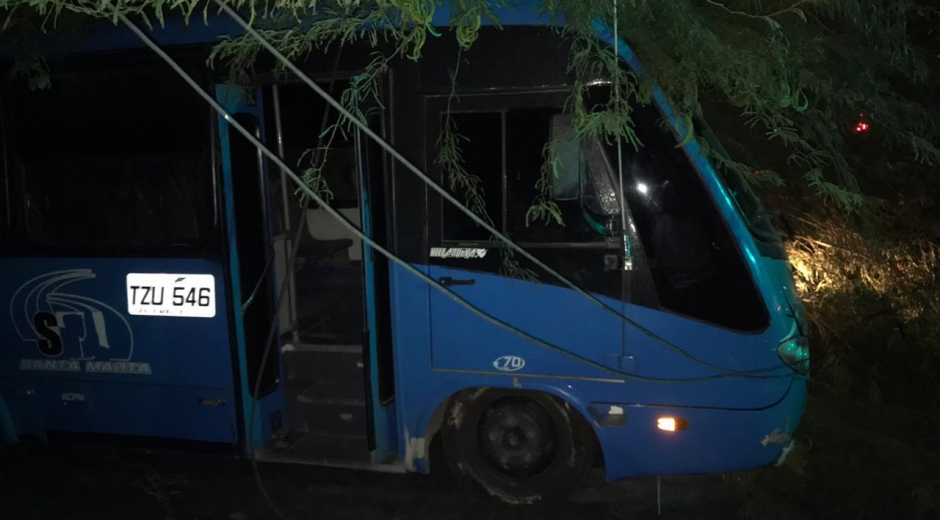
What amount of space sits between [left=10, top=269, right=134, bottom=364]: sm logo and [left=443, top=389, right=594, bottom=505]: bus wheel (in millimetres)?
2269

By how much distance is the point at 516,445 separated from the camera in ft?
15.4

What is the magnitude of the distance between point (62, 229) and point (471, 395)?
2993 mm

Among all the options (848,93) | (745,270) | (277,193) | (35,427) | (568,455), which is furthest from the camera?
(277,193)

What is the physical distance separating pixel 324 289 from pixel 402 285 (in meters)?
2.25

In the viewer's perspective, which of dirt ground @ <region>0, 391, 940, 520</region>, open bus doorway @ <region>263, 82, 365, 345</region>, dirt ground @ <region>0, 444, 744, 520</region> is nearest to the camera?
Result: dirt ground @ <region>0, 391, 940, 520</region>

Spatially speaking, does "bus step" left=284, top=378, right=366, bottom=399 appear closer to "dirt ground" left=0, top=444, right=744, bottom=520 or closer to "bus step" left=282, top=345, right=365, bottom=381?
"bus step" left=282, top=345, right=365, bottom=381

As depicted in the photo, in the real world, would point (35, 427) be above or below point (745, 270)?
below

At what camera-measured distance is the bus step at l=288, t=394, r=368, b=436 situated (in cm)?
504

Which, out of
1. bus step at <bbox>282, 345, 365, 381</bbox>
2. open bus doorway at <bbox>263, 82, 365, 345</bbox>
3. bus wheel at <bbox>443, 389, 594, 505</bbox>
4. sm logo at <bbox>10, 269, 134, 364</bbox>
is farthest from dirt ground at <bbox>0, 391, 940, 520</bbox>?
open bus doorway at <bbox>263, 82, 365, 345</bbox>

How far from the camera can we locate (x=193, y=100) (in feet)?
15.5

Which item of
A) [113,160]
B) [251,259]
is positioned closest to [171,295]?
[251,259]

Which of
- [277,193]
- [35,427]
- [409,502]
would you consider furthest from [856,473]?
[35,427]

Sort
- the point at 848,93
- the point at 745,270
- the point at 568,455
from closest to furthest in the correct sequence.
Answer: the point at 745,270 → the point at 568,455 → the point at 848,93

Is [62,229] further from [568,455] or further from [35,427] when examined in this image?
[568,455]
